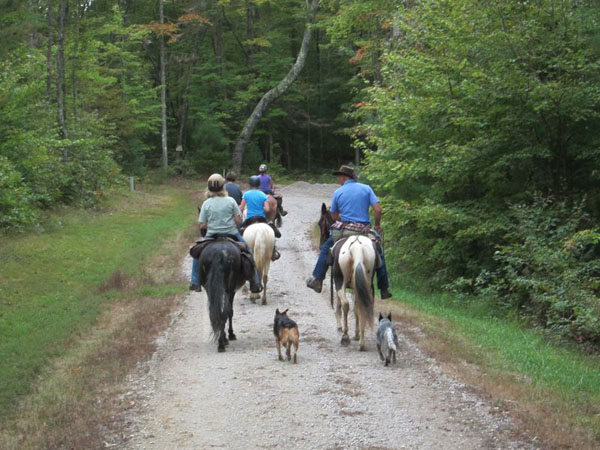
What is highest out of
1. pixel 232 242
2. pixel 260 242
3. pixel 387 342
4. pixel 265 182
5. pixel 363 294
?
pixel 265 182

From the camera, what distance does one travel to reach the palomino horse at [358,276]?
9773 mm

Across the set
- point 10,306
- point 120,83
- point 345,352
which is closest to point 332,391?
point 345,352

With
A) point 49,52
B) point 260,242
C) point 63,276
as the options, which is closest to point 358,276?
point 260,242

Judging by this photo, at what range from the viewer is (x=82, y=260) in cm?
1970

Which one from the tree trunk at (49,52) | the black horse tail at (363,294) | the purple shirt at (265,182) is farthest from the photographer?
the tree trunk at (49,52)

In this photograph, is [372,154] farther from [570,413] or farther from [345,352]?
[570,413]

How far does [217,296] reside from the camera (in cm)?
1009

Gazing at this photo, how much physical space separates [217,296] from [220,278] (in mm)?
257

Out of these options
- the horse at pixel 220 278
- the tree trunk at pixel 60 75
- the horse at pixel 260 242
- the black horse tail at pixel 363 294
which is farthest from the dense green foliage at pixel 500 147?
the tree trunk at pixel 60 75

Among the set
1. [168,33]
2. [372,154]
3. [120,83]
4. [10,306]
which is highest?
[168,33]

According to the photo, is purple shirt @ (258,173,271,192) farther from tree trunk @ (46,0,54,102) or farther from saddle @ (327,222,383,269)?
tree trunk @ (46,0,54,102)

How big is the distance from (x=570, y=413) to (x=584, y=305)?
4.62 meters

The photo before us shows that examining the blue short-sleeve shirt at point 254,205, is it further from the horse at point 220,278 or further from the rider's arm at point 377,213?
the rider's arm at point 377,213

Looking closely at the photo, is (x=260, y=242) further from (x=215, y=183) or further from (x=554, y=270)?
(x=554, y=270)
